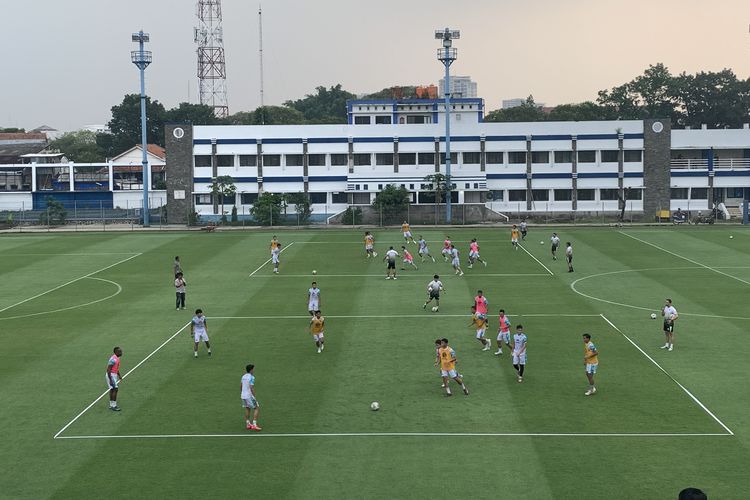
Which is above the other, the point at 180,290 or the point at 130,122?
the point at 130,122

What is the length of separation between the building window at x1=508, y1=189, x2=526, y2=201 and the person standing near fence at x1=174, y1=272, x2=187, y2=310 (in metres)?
63.0

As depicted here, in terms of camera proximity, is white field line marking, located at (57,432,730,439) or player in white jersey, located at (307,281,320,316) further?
player in white jersey, located at (307,281,320,316)

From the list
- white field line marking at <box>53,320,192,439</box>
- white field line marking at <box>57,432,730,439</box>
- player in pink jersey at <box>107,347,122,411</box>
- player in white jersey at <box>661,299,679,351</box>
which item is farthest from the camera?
player in white jersey at <box>661,299,679,351</box>

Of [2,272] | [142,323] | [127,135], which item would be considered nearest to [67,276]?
[2,272]

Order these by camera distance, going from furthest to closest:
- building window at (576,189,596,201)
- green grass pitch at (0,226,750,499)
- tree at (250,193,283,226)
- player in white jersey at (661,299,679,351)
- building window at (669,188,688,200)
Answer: building window at (669,188,688,200)
building window at (576,189,596,201)
tree at (250,193,283,226)
player in white jersey at (661,299,679,351)
green grass pitch at (0,226,750,499)

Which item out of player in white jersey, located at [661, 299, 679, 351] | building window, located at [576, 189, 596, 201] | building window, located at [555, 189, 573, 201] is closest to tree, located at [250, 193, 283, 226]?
building window, located at [555, 189, 573, 201]

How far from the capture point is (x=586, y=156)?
10131cm

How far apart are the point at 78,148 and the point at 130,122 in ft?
36.1

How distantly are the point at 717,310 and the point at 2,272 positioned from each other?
4314cm

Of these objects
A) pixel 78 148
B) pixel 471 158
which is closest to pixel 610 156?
pixel 471 158

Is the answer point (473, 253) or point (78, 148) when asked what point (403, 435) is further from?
point (78, 148)

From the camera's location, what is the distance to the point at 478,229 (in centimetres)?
8462

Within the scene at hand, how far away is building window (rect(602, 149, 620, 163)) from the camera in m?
101

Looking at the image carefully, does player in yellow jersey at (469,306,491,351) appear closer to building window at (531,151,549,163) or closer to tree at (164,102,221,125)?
building window at (531,151,549,163)
